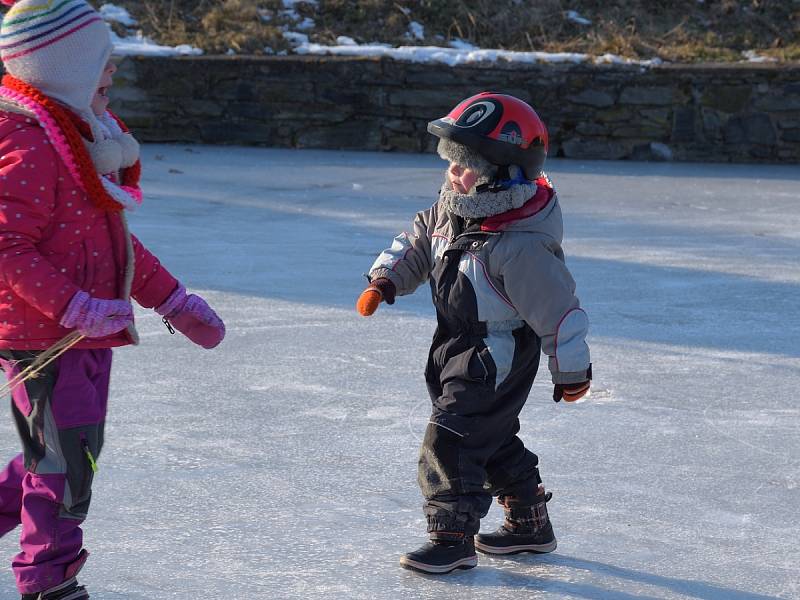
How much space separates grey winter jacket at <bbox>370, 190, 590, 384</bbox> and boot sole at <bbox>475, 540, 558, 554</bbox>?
448 mm

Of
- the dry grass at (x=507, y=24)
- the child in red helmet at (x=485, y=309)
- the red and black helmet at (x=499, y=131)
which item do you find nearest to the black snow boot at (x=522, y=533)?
the child in red helmet at (x=485, y=309)

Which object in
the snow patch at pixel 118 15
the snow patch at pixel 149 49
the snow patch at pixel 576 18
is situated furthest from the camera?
the snow patch at pixel 576 18

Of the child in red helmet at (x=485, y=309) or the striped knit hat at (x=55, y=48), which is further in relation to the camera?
the child in red helmet at (x=485, y=309)

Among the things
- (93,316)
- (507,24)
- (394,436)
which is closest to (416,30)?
(507,24)

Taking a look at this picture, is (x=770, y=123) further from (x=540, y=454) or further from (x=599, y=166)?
(x=540, y=454)

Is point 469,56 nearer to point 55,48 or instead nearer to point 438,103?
point 438,103

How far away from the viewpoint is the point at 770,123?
10.7 m

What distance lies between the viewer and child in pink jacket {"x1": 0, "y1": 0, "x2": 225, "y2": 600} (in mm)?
2285

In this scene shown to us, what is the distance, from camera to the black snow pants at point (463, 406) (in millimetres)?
2691

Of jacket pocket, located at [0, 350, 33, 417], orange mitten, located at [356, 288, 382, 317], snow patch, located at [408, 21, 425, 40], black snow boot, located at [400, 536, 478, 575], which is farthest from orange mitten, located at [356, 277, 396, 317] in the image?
snow patch, located at [408, 21, 425, 40]

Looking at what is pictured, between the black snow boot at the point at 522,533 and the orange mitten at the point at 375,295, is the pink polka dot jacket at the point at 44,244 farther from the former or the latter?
the black snow boot at the point at 522,533

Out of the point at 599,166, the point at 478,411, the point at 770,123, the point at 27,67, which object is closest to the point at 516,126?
the point at 478,411

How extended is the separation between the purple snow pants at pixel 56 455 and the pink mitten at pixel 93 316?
0.09m

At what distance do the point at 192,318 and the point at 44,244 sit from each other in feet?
1.33
